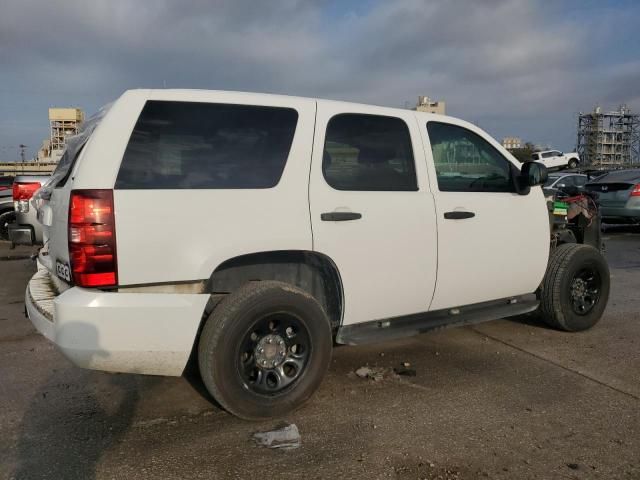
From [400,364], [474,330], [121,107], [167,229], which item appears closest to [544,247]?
[474,330]

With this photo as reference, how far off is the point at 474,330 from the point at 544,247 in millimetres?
1120

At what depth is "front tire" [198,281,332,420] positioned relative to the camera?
9.80 feet

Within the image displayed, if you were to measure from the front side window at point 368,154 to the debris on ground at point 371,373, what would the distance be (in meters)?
1.40

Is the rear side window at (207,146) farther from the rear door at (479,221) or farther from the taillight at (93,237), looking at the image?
the rear door at (479,221)

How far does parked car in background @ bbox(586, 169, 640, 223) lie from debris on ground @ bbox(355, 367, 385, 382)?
10.8m

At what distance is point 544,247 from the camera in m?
4.55

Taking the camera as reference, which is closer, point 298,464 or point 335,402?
point 298,464

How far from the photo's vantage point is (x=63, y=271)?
3.00 m

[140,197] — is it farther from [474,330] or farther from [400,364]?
[474,330]

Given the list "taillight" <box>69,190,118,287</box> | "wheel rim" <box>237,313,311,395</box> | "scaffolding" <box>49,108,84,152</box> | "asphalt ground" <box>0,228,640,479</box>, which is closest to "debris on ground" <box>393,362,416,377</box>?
"asphalt ground" <box>0,228,640,479</box>

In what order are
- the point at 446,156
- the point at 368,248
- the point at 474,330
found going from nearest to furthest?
the point at 368,248 < the point at 446,156 < the point at 474,330

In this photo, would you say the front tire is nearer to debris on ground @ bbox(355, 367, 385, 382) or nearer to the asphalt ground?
the asphalt ground

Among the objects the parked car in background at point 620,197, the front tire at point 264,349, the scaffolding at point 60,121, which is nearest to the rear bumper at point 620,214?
the parked car in background at point 620,197

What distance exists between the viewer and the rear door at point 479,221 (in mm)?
3910
